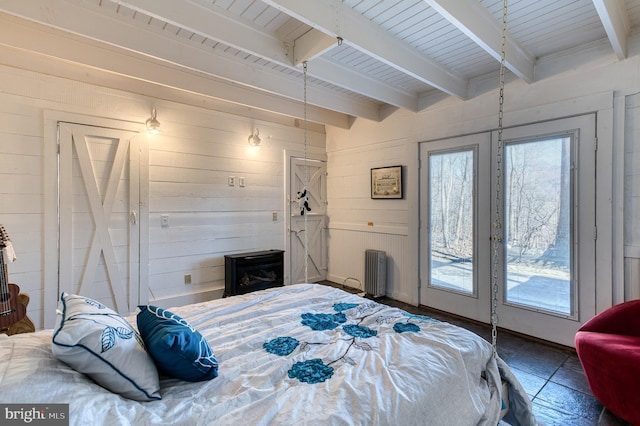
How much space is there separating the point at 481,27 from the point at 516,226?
194 centimetres

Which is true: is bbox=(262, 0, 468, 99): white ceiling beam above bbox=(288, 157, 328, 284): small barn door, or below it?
above

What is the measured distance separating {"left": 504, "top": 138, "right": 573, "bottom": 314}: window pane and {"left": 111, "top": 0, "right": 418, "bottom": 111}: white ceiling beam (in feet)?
6.81

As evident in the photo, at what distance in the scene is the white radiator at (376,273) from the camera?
166 inches

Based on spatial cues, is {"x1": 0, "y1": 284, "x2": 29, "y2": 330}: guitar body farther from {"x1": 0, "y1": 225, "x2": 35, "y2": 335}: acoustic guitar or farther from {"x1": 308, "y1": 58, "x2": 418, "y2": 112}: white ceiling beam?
{"x1": 308, "y1": 58, "x2": 418, "y2": 112}: white ceiling beam

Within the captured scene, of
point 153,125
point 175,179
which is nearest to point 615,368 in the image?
point 175,179

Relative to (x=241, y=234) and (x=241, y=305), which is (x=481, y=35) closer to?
(x=241, y=305)

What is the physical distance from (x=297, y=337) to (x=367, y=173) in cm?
330

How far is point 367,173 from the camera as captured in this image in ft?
14.8

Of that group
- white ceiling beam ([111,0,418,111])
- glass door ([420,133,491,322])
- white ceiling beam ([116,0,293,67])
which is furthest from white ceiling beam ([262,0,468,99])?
glass door ([420,133,491,322])

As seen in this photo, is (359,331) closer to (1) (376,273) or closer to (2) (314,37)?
(2) (314,37)

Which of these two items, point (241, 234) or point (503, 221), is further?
point (241, 234)

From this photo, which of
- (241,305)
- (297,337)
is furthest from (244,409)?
(241,305)

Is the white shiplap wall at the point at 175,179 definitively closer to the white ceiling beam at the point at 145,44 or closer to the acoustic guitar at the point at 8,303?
the white ceiling beam at the point at 145,44

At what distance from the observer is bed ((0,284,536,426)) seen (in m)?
0.96
